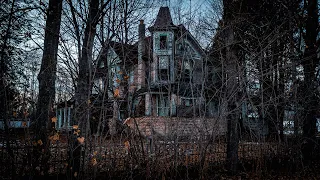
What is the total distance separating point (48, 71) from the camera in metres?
4.99

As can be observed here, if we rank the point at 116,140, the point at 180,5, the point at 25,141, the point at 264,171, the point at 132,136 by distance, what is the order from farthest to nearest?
the point at 264,171, the point at 180,5, the point at 116,140, the point at 132,136, the point at 25,141

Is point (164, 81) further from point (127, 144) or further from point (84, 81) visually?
point (127, 144)

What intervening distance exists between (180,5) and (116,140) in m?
3.26

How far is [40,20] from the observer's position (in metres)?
5.39

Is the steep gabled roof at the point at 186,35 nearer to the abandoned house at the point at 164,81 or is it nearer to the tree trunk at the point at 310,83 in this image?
the abandoned house at the point at 164,81

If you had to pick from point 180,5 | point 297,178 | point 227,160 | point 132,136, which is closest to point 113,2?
point 180,5

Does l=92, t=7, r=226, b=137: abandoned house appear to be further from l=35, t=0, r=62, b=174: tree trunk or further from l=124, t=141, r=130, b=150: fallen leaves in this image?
l=35, t=0, r=62, b=174: tree trunk

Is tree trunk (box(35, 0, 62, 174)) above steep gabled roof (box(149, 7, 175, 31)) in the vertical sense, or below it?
below

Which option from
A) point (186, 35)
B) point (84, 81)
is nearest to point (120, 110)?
point (84, 81)

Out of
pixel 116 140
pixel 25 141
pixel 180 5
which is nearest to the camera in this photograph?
pixel 25 141

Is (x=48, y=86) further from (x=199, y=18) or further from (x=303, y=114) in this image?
(x=303, y=114)

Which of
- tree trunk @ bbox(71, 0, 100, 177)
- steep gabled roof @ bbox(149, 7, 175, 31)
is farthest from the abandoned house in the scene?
tree trunk @ bbox(71, 0, 100, 177)

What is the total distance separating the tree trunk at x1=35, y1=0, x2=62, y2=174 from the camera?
478 cm

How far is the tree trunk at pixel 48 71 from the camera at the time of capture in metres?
4.78
